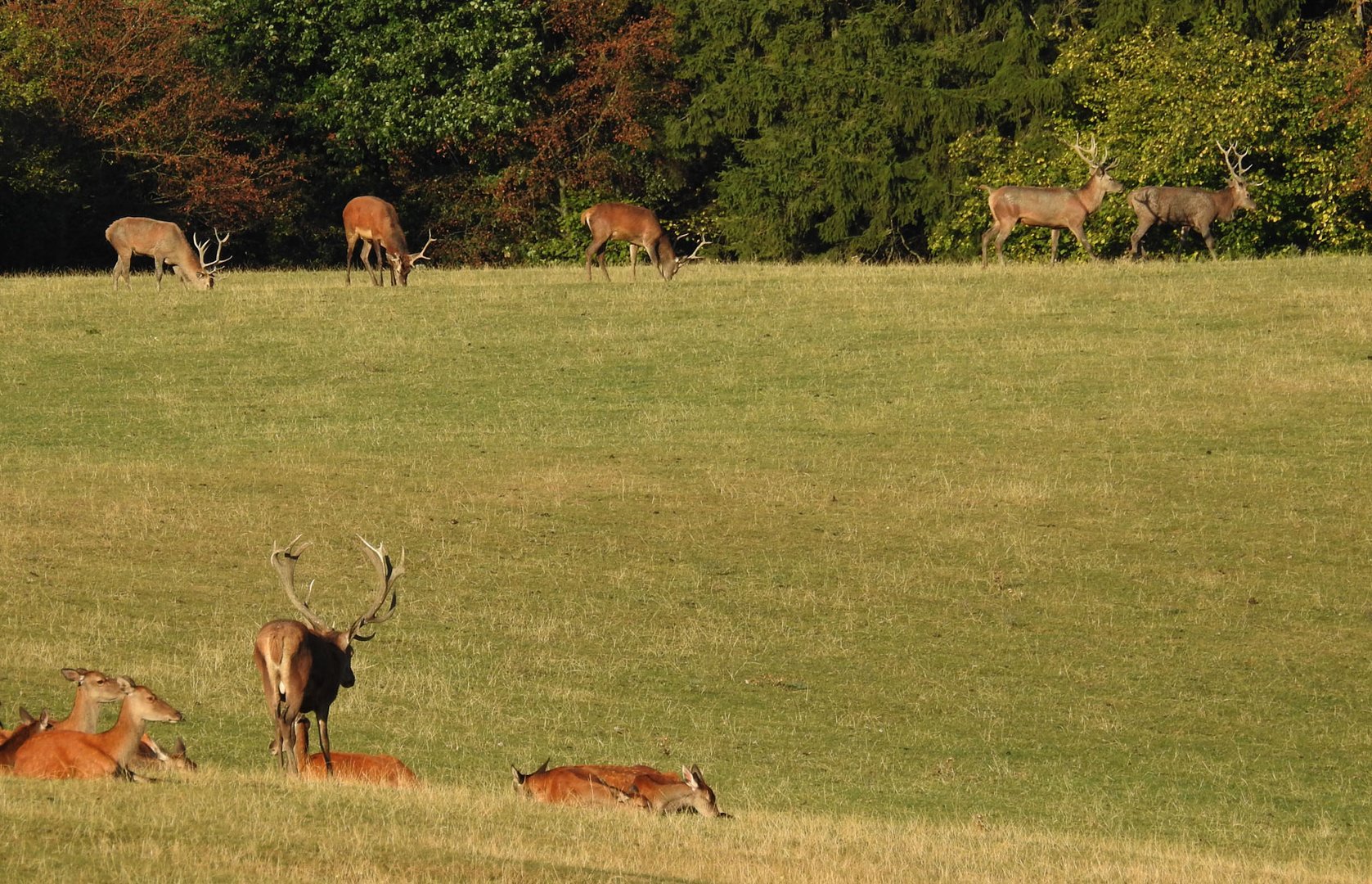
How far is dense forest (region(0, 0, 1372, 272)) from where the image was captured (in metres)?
43.3

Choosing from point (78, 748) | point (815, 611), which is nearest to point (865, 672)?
point (815, 611)

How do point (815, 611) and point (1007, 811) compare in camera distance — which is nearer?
point (1007, 811)

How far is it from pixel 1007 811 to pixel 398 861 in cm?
548

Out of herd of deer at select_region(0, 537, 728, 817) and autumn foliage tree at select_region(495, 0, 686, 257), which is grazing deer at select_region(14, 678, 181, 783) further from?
autumn foliage tree at select_region(495, 0, 686, 257)

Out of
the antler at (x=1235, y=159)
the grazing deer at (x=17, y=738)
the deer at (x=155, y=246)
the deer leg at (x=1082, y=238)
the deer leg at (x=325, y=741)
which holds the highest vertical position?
the antler at (x=1235, y=159)

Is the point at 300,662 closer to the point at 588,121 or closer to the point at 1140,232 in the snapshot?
the point at 1140,232

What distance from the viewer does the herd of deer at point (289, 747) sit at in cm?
1033

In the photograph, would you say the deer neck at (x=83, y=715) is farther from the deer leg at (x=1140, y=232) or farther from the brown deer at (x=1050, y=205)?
the deer leg at (x=1140, y=232)

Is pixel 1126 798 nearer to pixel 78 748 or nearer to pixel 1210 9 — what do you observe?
pixel 78 748

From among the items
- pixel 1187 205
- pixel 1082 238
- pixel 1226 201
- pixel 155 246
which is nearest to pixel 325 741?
pixel 155 246

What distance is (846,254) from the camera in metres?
51.1

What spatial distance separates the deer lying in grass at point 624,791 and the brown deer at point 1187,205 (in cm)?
2765

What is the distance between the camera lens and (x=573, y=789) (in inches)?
448

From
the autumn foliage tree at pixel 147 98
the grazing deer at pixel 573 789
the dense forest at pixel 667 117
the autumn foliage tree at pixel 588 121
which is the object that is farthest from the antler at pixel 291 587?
the autumn foliage tree at pixel 588 121
